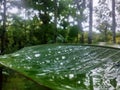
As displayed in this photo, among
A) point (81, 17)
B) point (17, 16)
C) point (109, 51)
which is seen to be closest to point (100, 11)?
point (81, 17)

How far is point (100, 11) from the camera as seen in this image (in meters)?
22.8

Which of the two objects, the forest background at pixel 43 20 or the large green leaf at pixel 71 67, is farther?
the forest background at pixel 43 20

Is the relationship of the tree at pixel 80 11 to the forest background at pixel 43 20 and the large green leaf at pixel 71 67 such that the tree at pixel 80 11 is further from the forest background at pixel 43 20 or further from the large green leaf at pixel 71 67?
the large green leaf at pixel 71 67

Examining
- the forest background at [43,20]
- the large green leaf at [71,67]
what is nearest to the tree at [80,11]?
the forest background at [43,20]

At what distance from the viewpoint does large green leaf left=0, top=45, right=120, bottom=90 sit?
44 cm

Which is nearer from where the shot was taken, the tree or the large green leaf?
the large green leaf

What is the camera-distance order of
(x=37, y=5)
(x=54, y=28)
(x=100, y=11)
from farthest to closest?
(x=100, y=11) < (x=37, y=5) < (x=54, y=28)

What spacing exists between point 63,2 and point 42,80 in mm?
19627

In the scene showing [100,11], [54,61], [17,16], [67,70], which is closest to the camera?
[67,70]

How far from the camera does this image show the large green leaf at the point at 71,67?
17.4 inches

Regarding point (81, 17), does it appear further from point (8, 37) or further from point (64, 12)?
point (8, 37)

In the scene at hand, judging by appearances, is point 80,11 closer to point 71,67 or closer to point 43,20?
point 43,20

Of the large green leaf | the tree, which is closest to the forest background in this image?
the tree

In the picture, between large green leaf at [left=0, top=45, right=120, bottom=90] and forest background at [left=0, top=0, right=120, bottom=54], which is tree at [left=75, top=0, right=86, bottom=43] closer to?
forest background at [left=0, top=0, right=120, bottom=54]
